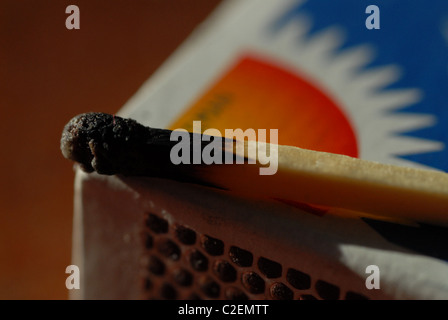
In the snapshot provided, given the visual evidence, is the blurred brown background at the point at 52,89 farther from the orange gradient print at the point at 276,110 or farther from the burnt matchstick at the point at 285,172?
the burnt matchstick at the point at 285,172

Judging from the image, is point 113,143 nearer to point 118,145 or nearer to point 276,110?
point 118,145

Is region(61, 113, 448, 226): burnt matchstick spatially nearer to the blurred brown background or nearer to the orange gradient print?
the orange gradient print


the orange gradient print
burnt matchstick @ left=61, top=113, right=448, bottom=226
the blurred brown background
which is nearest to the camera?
burnt matchstick @ left=61, top=113, right=448, bottom=226

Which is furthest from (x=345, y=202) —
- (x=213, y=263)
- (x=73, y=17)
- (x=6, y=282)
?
(x=73, y=17)

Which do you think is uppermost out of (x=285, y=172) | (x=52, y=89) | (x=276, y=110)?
(x=52, y=89)

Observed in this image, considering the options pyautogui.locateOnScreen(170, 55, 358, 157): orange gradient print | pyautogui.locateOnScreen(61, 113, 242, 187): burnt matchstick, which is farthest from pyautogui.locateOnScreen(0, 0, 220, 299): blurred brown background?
pyautogui.locateOnScreen(61, 113, 242, 187): burnt matchstick

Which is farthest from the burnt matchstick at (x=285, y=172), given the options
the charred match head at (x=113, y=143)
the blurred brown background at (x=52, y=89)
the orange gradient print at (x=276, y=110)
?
the blurred brown background at (x=52, y=89)

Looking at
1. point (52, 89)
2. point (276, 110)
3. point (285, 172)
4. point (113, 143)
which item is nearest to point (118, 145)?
point (113, 143)
